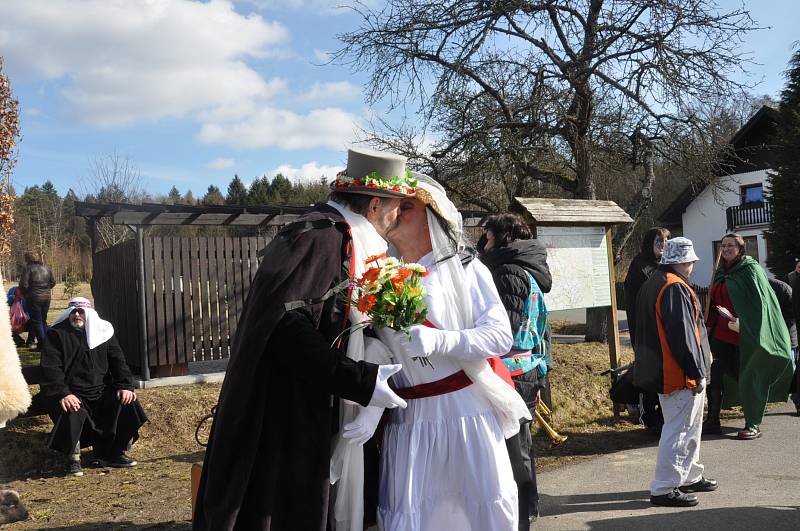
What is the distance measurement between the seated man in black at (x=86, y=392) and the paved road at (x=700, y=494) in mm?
3912

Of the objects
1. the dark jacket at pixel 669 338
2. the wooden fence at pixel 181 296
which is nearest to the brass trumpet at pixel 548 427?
the dark jacket at pixel 669 338

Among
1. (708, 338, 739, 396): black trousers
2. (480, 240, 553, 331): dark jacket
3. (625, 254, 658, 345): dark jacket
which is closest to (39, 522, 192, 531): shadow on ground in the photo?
(480, 240, 553, 331): dark jacket

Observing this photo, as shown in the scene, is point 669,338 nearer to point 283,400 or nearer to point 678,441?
point 678,441

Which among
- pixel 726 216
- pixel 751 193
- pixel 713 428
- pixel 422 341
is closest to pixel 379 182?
pixel 422 341

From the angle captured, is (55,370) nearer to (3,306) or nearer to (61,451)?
(61,451)

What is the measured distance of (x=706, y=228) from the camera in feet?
120

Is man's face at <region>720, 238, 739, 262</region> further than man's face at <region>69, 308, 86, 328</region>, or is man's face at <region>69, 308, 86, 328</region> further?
man's face at <region>720, 238, 739, 262</region>

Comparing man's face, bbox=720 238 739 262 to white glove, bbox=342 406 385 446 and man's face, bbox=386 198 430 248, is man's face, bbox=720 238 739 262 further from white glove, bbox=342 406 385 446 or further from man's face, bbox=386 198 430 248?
white glove, bbox=342 406 385 446

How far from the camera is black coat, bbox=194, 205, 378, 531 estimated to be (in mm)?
2346

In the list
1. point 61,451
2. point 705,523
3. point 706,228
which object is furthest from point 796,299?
point 706,228

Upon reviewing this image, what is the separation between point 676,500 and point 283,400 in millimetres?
3551

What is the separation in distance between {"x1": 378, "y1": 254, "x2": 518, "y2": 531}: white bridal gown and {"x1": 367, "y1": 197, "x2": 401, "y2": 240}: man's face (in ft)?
1.84

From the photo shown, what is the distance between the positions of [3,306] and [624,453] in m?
5.53

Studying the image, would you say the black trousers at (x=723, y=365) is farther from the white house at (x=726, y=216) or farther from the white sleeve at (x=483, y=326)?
the white house at (x=726, y=216)
